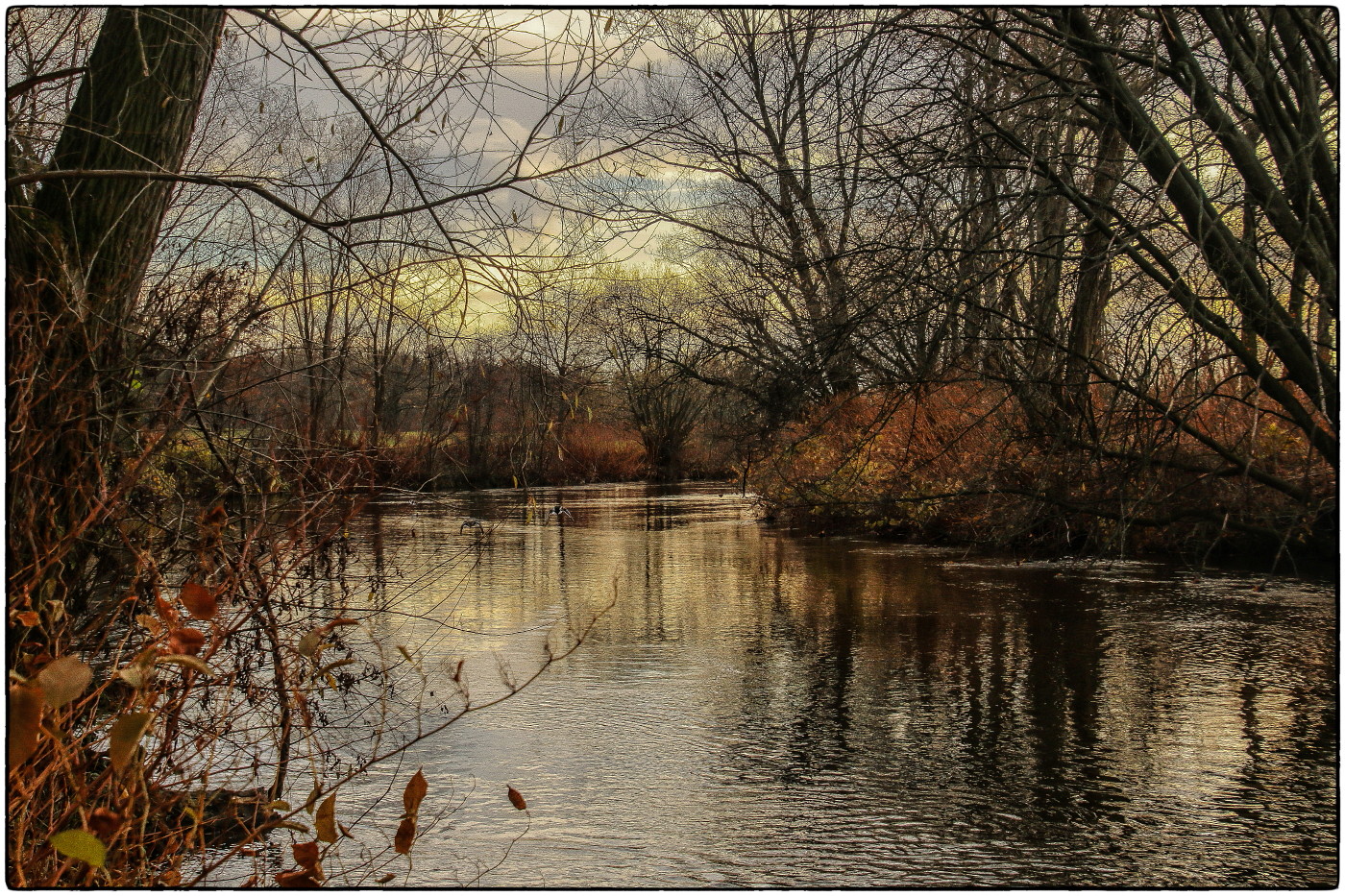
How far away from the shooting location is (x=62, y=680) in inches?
95.2

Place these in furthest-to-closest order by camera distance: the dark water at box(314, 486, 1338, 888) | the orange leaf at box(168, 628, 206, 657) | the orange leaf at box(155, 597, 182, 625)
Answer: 1. the dark water at box(314, 486, 1338, 888)
2. the orange leaf at box(155, 597, 182, 625)
3. the orange leaf at box(168, 628, 206, 657)

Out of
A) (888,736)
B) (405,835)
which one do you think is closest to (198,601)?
(405,835)

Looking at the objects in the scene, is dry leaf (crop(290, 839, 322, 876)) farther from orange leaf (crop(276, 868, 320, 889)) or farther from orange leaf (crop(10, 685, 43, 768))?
orange leaf (crop(10, 685, 43, 768))

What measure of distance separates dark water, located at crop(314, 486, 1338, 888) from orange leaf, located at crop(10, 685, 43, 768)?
2768 mm

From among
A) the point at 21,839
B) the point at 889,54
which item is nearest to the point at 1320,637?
the point at 889,54

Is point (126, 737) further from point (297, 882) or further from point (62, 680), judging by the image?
point (297, 882)

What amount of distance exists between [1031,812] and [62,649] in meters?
4.54

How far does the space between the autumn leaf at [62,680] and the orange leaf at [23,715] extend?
0.02 meters

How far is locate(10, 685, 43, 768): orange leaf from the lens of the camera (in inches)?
93.8

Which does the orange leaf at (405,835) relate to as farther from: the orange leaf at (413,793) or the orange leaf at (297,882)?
the orange leaf at (297,882)

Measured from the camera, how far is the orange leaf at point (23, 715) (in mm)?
2383

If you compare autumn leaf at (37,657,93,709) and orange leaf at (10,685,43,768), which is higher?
autumn leaf at (37,657,93,709)

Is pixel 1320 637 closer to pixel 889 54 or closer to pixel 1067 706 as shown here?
pixel 1067 706

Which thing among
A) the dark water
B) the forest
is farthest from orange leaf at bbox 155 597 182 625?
the dark water
